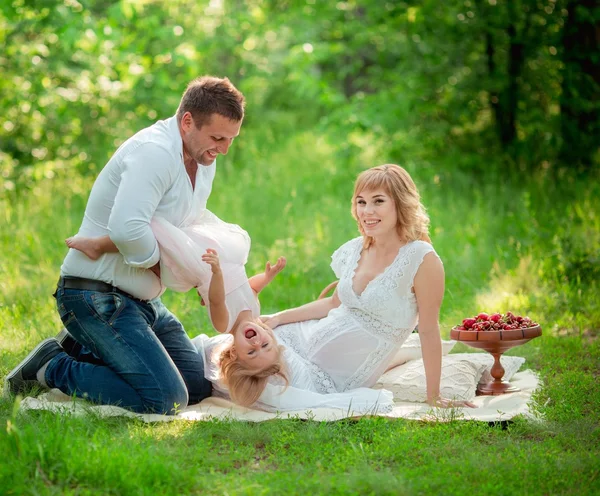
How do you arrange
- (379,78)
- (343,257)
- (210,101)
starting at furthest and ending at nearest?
(379,78) < (343,257) < (210,101)

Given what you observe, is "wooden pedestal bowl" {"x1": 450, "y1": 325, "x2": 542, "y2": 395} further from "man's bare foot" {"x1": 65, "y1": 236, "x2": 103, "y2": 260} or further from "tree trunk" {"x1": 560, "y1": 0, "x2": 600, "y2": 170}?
"tree trunk" {"x1": 560, "y1": 0, "x2": 600, "y2": 170}

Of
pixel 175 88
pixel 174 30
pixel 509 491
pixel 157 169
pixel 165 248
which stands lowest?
pixel 509 491

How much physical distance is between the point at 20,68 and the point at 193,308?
4.99 metres

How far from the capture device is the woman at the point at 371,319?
181 inches

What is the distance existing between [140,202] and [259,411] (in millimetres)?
1377

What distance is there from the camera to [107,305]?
14.7 feet

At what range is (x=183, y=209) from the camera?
4.46m

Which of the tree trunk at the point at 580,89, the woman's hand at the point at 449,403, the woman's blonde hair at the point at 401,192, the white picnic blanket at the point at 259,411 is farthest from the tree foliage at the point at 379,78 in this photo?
the woman's hand at the point at 449,403

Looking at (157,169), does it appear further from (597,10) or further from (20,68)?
(597,10)

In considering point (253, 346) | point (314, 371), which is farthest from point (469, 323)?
point (253, 346)

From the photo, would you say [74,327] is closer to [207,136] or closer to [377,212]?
[207,136]

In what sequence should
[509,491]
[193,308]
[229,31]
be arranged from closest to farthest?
1. [509,491]
2. [193,308]
3. [229,31]

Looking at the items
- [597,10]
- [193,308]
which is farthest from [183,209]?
[597,10]

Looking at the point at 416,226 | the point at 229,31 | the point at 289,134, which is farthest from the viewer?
the point at 289,134
